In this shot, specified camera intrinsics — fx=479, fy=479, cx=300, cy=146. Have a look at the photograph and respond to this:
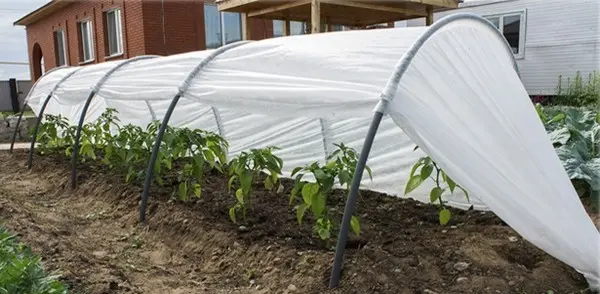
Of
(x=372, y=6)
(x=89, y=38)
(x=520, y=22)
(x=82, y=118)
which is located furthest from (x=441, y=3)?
(x=89, y=38)

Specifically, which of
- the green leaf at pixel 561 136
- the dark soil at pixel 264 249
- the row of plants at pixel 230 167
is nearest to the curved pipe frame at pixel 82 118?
the row of plants at pixel 230 167

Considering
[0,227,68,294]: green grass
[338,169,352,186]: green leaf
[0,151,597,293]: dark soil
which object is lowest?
[0,151,597,293]: dark soil

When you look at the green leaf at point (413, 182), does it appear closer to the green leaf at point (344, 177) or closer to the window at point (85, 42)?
the green leaf at point (344, 177)

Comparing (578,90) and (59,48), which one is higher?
(59,48)

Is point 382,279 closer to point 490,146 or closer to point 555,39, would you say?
point 490,146

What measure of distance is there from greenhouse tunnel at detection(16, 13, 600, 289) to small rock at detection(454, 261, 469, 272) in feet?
1.26

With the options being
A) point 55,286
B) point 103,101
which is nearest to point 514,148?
point 55,286

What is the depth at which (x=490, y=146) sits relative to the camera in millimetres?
2789

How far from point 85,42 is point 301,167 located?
12993 millimetres

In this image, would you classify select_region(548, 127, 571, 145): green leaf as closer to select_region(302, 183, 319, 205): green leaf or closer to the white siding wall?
select_region(302, 183, 319, 205): green leaf

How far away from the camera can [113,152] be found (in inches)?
219

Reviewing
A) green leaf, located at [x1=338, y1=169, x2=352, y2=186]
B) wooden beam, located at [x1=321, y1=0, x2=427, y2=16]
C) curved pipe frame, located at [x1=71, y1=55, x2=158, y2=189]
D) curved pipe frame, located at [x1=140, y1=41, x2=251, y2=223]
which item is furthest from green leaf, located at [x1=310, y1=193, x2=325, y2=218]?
wooden beam, located at [x1=321, y1=0, x2=427, y2=16]

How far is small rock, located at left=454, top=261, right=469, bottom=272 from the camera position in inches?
113

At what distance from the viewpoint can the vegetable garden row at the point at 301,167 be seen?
310 centimetres
